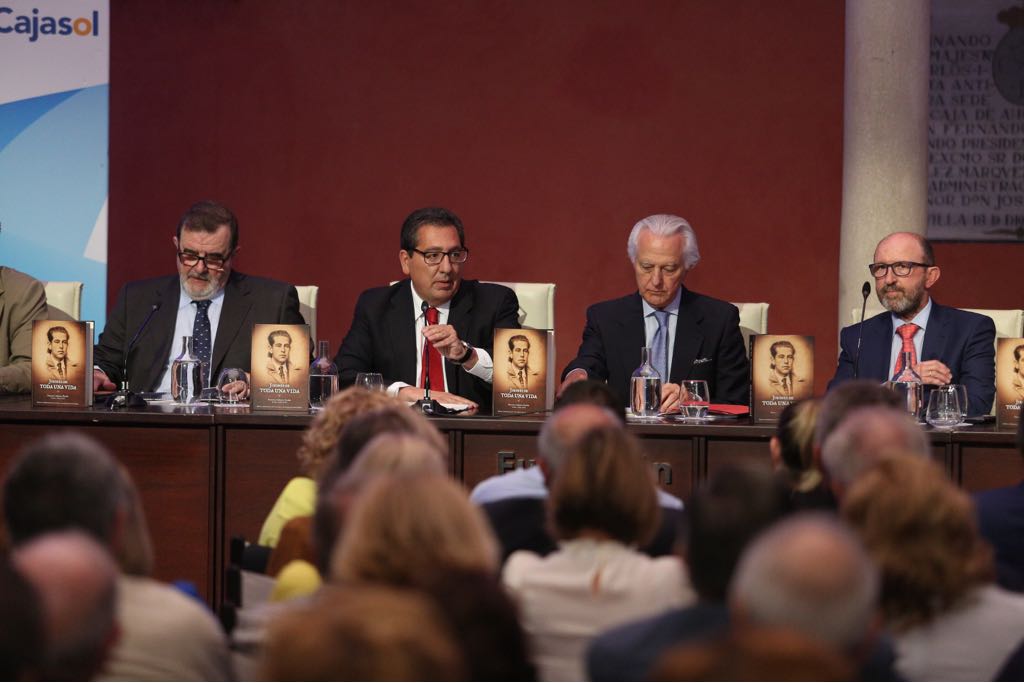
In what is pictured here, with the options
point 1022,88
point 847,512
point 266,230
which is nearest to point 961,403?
point 847,512

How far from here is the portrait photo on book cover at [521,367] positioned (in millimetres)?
4262

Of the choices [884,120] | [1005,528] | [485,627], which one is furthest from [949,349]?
[485,627]

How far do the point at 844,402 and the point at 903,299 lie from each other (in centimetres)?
206

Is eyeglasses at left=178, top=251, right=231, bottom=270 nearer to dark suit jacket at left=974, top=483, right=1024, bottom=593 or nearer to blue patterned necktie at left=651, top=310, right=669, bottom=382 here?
blue patterned necktie at left=651, top=310, right=669, bottom=382

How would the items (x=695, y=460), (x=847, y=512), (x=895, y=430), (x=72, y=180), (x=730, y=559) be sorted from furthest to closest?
(x=72, y=180), (x=695, y=460), (x=895, y=430), (x=847, y=512), (x=730, y=559)

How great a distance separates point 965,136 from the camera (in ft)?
21.1

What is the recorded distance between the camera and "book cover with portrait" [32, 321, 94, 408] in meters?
4.33

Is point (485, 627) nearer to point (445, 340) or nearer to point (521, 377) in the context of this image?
point (521, 377)

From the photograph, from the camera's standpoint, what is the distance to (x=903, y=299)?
15.9 ft

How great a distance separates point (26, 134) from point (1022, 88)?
169 inches

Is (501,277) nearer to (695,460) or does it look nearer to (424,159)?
(424,159)

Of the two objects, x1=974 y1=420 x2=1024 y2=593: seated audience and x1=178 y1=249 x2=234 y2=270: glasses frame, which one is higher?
x1=178 y1=249 x2=234 y2=270: glasses frame

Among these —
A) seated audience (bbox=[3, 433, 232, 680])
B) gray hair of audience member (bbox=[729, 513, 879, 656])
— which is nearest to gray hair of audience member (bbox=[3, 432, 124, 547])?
seated audience (bbox=[3, 433, 232, 680])

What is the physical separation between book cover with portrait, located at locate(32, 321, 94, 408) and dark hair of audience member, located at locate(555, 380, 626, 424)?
1.68 meters
